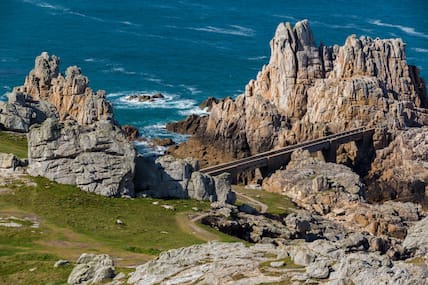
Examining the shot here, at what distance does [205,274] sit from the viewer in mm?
34375

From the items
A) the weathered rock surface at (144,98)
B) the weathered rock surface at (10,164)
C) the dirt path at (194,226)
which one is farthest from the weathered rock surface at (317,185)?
the weathered rock surface at (144,98)

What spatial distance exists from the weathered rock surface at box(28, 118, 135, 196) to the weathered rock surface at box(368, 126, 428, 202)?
140 ft

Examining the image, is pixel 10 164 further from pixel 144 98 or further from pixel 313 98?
pixel 144 98

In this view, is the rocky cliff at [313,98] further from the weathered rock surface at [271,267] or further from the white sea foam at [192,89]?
the weathered rock surface at [271,267]

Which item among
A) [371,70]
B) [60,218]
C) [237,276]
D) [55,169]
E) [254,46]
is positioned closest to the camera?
[237,276]

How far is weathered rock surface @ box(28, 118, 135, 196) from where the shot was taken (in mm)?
61688

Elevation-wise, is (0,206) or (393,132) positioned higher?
(393,132)

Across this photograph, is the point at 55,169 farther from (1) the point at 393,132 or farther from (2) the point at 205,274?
(1) the point at 393,132

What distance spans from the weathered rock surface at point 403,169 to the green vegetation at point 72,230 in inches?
1523

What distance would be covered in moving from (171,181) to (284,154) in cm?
3471

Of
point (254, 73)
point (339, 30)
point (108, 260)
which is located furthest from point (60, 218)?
point (339, 30)

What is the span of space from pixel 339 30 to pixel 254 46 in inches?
1072

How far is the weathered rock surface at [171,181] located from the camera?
65688mm

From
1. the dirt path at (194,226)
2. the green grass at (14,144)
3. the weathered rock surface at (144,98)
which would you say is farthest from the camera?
the weathered rock surface at (144,98)
